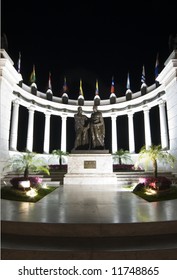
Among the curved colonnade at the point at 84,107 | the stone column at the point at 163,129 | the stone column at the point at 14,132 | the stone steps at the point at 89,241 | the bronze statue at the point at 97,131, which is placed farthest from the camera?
the curved colonnade at the point at 84,107

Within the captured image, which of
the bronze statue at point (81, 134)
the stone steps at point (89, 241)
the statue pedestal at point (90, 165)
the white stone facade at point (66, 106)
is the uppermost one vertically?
the white stone facade at point (66, 106)

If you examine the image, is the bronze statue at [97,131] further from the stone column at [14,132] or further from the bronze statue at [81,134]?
the stone column at [14,132]

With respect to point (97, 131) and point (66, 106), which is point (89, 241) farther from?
point (66, 106)

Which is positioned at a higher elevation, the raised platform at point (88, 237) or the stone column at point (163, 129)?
the stone column at point (163, 129)

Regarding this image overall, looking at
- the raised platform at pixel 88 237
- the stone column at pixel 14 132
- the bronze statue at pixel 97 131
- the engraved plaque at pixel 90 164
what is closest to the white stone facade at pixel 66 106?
the stone column at pixel 14 132

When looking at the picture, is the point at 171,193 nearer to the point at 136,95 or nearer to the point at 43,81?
the point at 136,95

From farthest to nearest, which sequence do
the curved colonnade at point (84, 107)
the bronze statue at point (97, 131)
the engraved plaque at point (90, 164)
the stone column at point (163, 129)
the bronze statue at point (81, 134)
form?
the curved colonnade at point (84, 107), the stone column at point (163, 129), the bronze statue at point (81, 134), the bronze statue at point (97, 131), the engraved plaque at point (90, 164)

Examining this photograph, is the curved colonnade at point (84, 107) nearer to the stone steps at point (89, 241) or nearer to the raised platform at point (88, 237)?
the raised platform at point (88, 237)

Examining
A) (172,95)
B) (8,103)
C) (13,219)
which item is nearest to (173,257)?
(13,219)

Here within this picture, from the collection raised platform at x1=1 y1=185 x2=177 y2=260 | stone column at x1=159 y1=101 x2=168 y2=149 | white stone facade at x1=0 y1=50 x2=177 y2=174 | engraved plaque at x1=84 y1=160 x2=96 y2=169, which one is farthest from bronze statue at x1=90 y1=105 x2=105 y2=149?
stone column at x1=159 y1=101 x2=168 y2=149

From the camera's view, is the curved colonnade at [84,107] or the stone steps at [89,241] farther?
the curved colonnade at [84,107]

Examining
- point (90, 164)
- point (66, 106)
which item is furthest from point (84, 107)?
point (90, 164)

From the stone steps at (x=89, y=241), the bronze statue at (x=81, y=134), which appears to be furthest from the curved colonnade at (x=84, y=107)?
the stone steps at (x=89, y=241)

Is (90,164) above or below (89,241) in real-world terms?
above
